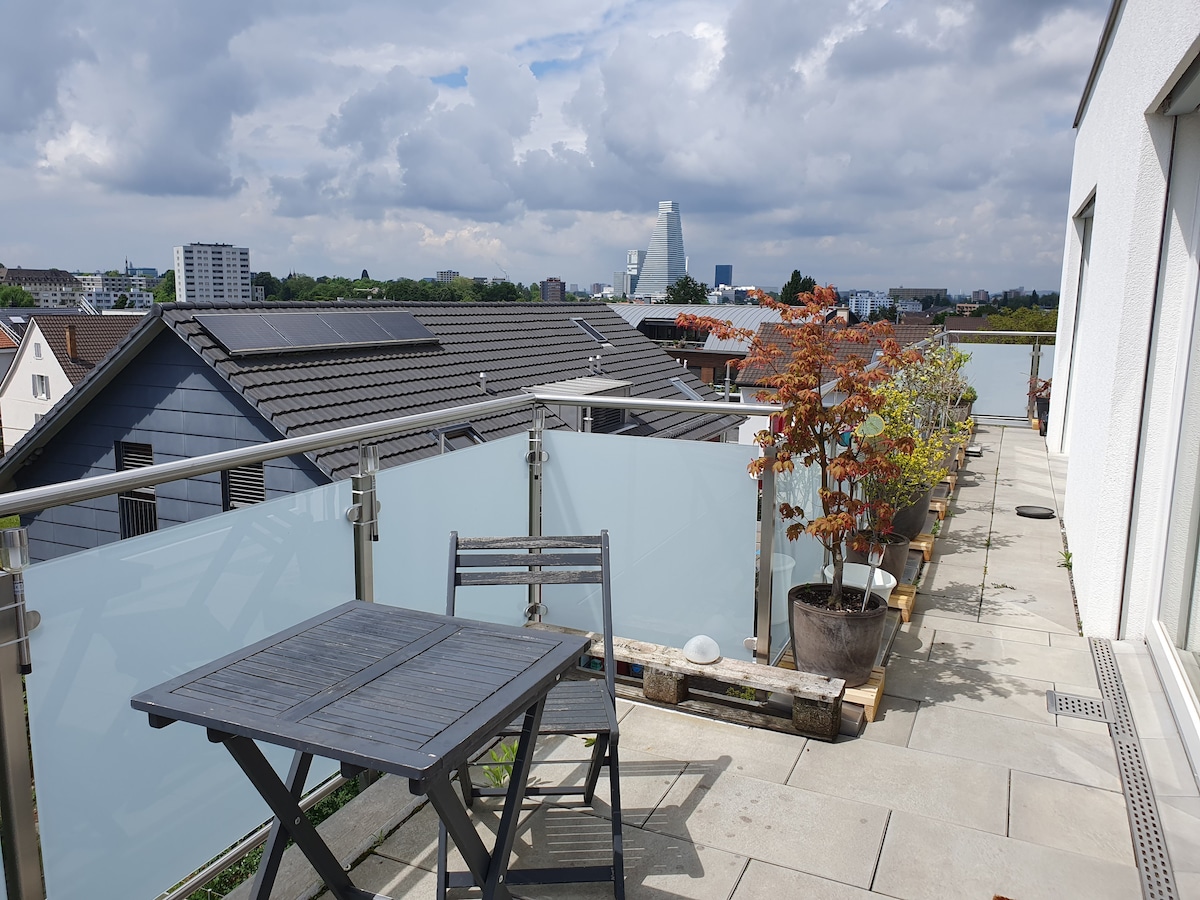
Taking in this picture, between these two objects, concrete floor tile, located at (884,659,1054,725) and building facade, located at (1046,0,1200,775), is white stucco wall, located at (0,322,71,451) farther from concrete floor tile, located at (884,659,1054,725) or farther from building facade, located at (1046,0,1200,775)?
building facade, located at (1046,0,1200,775)

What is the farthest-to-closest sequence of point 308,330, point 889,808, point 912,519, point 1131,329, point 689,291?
point 689,291
point 308,330
point 912,519
point 1131,329
point 889,808

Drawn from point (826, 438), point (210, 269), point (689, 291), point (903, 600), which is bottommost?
point (903, 600)

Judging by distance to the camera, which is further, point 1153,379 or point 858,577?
point 858,577

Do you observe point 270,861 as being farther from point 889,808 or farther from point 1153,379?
point 1153,379

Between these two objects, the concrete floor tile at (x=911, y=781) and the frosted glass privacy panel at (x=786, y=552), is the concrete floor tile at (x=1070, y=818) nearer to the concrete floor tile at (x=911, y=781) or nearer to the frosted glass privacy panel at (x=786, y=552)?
the concrete floor tile at (x=911, y=781)

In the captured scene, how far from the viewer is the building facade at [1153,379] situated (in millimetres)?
3879

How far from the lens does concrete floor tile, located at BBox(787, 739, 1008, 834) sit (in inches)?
122

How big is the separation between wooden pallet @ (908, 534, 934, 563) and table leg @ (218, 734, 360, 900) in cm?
492

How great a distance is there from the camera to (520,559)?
119 inches

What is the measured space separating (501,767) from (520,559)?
0.78 m

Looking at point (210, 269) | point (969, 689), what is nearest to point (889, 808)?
point (969, 689)

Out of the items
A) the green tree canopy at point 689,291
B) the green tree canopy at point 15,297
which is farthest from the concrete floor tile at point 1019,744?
the green tree canopy at point 15,297

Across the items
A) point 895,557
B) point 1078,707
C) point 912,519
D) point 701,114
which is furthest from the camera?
point 701,114

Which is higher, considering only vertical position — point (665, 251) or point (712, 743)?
point (665, 251)
